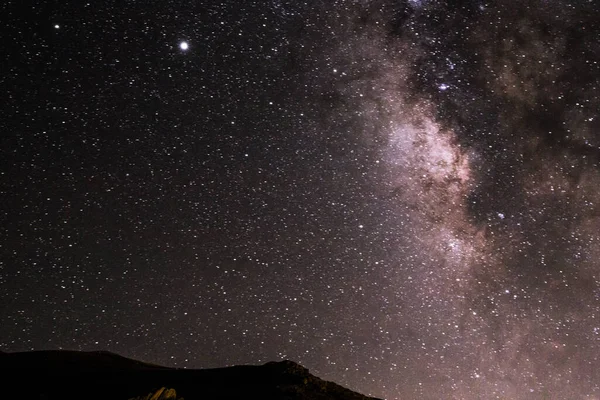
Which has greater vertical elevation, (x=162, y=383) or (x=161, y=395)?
(x=162, y=383)

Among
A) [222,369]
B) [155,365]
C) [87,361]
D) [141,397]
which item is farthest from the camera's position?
[155,365]

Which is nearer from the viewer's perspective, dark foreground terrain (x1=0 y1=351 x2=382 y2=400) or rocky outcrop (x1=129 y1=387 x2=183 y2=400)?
rocky outcrop (x1=129 y1=387 x2=183 y2=400)

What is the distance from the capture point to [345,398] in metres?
12.6

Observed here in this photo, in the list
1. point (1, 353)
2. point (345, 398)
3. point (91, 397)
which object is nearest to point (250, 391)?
point (345, 398)

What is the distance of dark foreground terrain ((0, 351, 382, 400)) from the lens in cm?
1159

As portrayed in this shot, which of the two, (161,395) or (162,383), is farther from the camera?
(162,383)

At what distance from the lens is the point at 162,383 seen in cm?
1281

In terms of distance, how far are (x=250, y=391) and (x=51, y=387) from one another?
519cm

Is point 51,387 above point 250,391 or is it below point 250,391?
below

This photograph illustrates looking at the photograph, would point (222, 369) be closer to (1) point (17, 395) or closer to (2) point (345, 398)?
(2) point (345, 398)

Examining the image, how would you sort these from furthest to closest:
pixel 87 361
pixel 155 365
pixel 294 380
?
pixel 155 365 < pixel 87 361 < pixel 294 380

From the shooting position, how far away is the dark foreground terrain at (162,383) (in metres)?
11.6

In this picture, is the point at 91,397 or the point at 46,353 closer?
the point at 91,397

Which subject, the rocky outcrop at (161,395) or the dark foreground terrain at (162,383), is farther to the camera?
the dark foreground terrain at (162,383)
